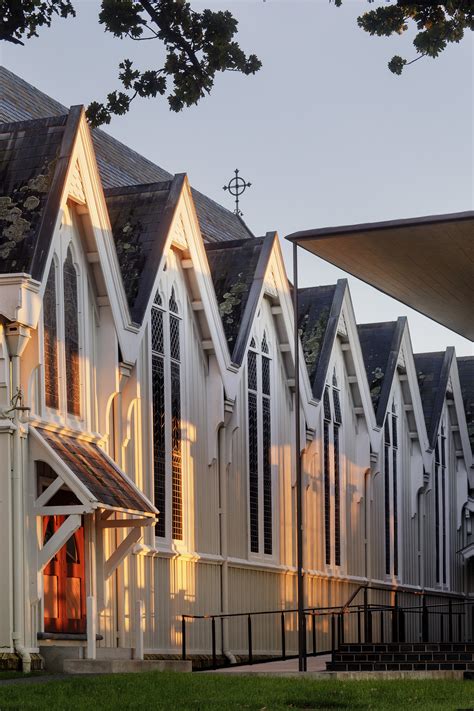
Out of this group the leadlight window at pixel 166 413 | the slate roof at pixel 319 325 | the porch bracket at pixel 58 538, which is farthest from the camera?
the slate roof at pixel 319 325

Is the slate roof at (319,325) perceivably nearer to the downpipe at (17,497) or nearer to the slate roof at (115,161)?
the slate roof at (115,161)

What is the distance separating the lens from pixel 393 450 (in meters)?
44.5

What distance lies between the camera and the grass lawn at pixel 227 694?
16781 millimetres

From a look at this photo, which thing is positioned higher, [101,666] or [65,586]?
[65,586]

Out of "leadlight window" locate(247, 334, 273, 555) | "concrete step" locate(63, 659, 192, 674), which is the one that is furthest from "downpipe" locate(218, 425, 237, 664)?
"concrete step" locate(63, 659, 192, 674)

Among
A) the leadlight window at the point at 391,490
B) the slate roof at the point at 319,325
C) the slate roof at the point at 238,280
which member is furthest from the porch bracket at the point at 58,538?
the leadlight window at the point at 391,490

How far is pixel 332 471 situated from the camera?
3916 centimetres

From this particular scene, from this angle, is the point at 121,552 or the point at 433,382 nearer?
the point at 121,552

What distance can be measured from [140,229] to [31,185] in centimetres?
455

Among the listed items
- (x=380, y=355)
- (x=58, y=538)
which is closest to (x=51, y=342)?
(x=58, y=538)

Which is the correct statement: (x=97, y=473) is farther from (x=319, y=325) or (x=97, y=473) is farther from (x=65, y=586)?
(x=319, y=325)

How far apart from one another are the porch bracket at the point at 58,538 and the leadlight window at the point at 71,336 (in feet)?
8.70

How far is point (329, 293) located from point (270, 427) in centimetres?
673

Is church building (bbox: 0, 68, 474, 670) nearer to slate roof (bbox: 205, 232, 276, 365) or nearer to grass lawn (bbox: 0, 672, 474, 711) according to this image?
slate roof (bbox: 205, 232, 276, 365)
